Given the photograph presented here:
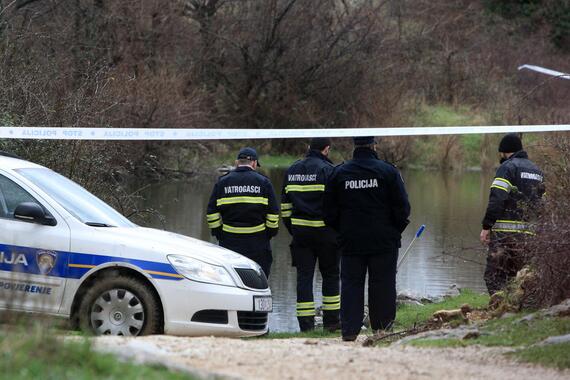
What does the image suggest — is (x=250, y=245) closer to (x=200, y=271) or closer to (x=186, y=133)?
(x=186, y=133)

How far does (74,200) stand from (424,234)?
483 inches

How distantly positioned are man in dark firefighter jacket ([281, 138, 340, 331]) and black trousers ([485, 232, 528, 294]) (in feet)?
5.21

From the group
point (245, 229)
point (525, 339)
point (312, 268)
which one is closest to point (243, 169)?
point (245, 229)

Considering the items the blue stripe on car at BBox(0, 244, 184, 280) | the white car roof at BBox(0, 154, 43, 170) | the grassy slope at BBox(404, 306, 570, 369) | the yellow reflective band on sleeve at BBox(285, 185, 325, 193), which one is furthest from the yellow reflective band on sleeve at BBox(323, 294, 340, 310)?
the white car roof at BBox(0, 154, 43, 170)

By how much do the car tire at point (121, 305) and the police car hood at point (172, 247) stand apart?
10.1 inches

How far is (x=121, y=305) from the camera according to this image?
920 cm

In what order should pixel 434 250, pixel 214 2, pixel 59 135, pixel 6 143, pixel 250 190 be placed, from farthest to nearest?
1. pixel 214 2
2. pixel 434 250
3. pixel 6 143
4. pixel 250 190
5. pixel 59 135

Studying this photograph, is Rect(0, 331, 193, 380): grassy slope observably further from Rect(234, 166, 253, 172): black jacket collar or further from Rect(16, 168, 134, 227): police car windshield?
Rect(234, 166, 253, 172): black jacket collar

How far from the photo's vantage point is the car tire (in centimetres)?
920

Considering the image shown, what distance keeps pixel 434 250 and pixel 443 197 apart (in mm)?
11503

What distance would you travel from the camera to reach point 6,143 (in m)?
14.1

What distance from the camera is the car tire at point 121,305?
920cm

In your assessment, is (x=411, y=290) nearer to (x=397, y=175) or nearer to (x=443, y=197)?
(x=397, y=175)

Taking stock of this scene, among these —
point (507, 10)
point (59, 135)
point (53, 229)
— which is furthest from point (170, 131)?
point (507, 10)
